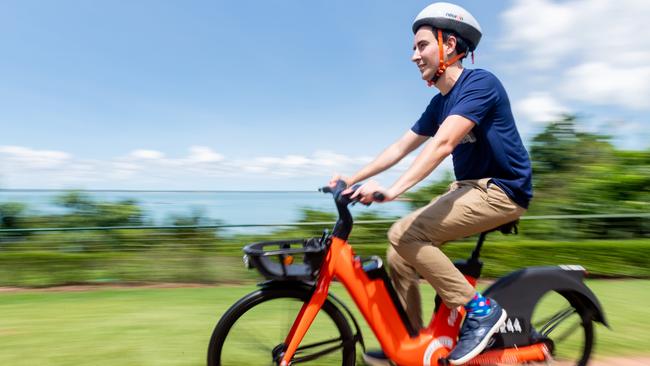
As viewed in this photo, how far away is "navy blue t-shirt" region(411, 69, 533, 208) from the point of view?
2648 millimetres

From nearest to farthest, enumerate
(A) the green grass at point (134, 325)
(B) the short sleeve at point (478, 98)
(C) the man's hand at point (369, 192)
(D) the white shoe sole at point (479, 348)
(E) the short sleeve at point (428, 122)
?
1. (C) the man's hand at point (369, 192)
2. (B) the short sleeve at point (478, 98)
3. (D) the white shoe sole at point (479, 348)
4. (E) the short sleeve at point (428, 122)
5. (A) the green grass at point (134, 325)

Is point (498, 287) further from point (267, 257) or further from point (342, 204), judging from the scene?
point (267, 257)

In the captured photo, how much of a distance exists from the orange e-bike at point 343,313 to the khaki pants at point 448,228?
0.53 feet

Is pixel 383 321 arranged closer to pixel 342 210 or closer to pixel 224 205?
pixel 342 210

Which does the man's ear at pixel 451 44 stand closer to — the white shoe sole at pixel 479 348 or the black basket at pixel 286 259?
the black basket at pixel 286 259

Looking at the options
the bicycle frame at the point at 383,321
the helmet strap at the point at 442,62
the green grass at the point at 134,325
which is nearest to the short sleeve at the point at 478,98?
the helmet strap at the point at 442,62

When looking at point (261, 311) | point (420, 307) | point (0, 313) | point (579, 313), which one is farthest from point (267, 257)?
point (0, 313)

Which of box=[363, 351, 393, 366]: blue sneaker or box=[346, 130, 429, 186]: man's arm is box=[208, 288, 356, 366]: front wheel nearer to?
box=[363, 351, 393, 366]: blue sneaker

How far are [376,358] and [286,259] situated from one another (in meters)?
0.82

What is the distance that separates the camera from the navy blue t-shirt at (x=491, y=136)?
265 cm

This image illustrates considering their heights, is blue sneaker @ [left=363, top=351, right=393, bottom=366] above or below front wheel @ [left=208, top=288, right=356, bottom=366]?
below

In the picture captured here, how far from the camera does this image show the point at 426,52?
2.83 meters

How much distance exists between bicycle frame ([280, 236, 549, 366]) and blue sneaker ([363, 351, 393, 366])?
3.3 inches

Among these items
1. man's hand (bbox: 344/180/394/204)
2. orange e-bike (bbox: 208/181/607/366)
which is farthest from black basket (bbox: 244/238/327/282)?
man's hand (bbox: 344/180/394/204)
